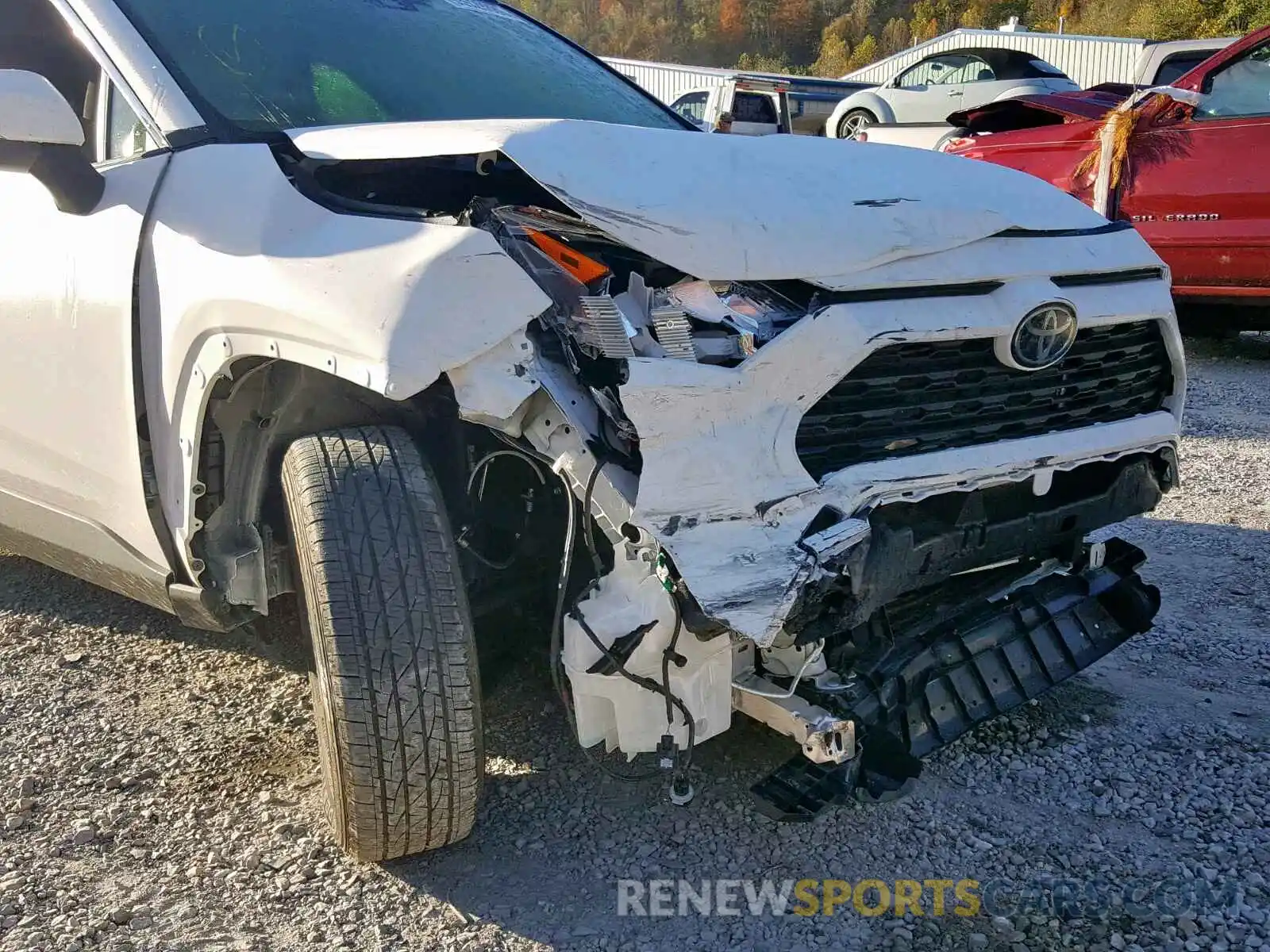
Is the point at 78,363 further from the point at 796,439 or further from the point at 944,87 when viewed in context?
the point at 944,87

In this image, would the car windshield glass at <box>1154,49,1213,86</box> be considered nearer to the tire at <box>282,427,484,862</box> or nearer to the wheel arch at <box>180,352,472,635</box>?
the wheel arch at <box>180,352,472,635</box>

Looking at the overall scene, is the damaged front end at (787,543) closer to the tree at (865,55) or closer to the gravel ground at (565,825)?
the gravel ground at (565,825)

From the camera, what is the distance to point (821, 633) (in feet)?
6.81

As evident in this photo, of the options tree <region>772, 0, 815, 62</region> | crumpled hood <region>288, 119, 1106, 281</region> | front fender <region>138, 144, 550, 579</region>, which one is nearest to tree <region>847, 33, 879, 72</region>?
tree <region>772, 0, 815, 62</region>

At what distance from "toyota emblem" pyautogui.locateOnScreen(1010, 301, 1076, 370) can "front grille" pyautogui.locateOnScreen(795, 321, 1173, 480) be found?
41 mm

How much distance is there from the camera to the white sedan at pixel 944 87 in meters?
14.6

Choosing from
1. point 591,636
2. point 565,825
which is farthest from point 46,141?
point 565,825

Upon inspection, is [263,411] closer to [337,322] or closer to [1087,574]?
[337,322]

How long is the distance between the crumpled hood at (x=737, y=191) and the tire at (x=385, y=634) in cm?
62

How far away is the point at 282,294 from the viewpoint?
80.0 inches

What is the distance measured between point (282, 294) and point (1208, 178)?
248 inches

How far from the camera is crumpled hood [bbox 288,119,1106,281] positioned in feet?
6.64

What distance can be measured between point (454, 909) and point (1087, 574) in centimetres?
186

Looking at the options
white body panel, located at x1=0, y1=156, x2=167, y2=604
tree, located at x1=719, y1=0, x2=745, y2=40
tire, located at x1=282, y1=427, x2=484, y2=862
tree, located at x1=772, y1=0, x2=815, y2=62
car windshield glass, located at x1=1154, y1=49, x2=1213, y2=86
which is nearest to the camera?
tire, located at x1=282, y1=427, x2=484, y2=862
